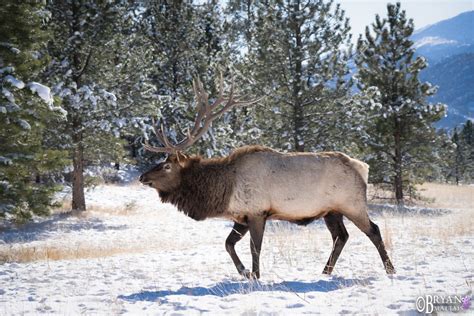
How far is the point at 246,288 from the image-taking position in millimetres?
5348

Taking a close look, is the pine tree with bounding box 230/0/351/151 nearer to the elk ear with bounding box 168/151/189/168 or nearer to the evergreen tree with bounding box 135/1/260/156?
the evergreen tree with bounding box 135/1/260/156

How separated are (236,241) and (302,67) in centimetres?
1099

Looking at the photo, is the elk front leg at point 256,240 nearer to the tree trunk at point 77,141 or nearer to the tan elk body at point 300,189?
the tan elk body at point 300,189

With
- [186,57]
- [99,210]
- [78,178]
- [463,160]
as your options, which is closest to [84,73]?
[78,178]

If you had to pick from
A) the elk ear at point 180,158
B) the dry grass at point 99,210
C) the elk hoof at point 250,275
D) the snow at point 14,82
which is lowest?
the dry grass at point 99,210

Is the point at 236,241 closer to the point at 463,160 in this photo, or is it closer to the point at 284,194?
the point at 284,194

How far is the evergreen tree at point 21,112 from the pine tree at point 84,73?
3.39 metres

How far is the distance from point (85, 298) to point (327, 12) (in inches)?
548

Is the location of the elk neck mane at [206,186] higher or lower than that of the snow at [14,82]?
lower

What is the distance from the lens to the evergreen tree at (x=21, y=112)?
32.7 feet

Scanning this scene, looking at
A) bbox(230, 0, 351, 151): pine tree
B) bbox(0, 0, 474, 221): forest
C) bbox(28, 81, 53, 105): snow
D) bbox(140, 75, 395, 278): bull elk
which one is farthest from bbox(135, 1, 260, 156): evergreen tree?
bbox(140, 75, 395, 278): bull elk

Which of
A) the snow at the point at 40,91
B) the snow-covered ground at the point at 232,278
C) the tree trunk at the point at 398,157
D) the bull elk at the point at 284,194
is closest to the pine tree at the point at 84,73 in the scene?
the snow at the point at 40,91

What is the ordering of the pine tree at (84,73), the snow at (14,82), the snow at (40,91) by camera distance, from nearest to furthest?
the snow at (14,82) < the snow at (40,91) < the pine tree at (84,73)

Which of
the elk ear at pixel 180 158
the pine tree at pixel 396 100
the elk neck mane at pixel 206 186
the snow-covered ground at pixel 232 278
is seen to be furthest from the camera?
the pine tree at pixel 396 100
